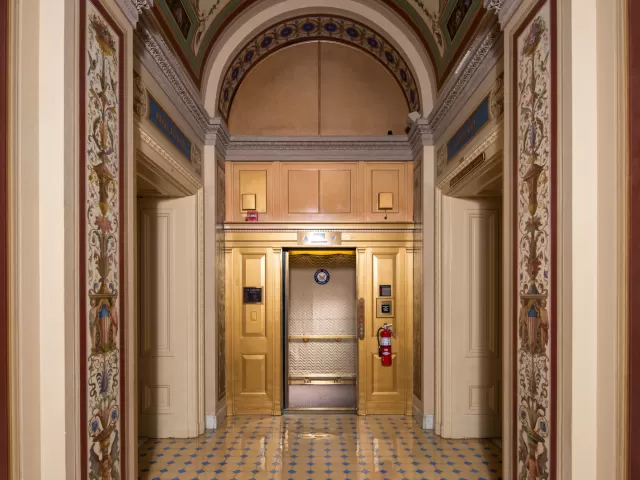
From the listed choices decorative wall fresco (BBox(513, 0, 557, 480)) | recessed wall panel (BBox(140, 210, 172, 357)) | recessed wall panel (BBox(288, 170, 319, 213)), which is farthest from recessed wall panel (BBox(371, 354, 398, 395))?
decorative wall fresco (BBox(513, 0, 557, 480))

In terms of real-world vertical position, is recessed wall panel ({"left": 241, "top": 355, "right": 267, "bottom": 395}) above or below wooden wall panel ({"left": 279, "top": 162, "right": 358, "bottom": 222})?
below

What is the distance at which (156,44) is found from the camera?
4.22 m

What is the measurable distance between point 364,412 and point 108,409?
455cm

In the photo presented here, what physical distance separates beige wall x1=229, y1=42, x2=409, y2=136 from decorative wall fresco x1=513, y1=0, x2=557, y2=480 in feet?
13.1

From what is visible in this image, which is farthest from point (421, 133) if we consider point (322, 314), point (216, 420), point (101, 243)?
point (101, 243)

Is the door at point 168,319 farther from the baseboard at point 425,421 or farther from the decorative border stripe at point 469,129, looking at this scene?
the decorative border stripe at point 469,129

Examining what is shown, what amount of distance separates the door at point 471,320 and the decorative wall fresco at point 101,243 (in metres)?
3.77

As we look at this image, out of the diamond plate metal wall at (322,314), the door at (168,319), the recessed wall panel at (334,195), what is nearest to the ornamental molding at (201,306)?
the door at (168,319)

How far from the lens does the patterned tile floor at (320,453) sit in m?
4.98

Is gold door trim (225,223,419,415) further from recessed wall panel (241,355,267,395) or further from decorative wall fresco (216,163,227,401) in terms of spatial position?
decorative wall fresco (216,163,227,401)

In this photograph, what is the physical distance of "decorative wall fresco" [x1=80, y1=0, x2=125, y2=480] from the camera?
2.82 m

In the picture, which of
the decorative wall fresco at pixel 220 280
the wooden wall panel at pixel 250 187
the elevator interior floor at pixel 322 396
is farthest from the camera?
the elevator interior floor at pixel 322 396
